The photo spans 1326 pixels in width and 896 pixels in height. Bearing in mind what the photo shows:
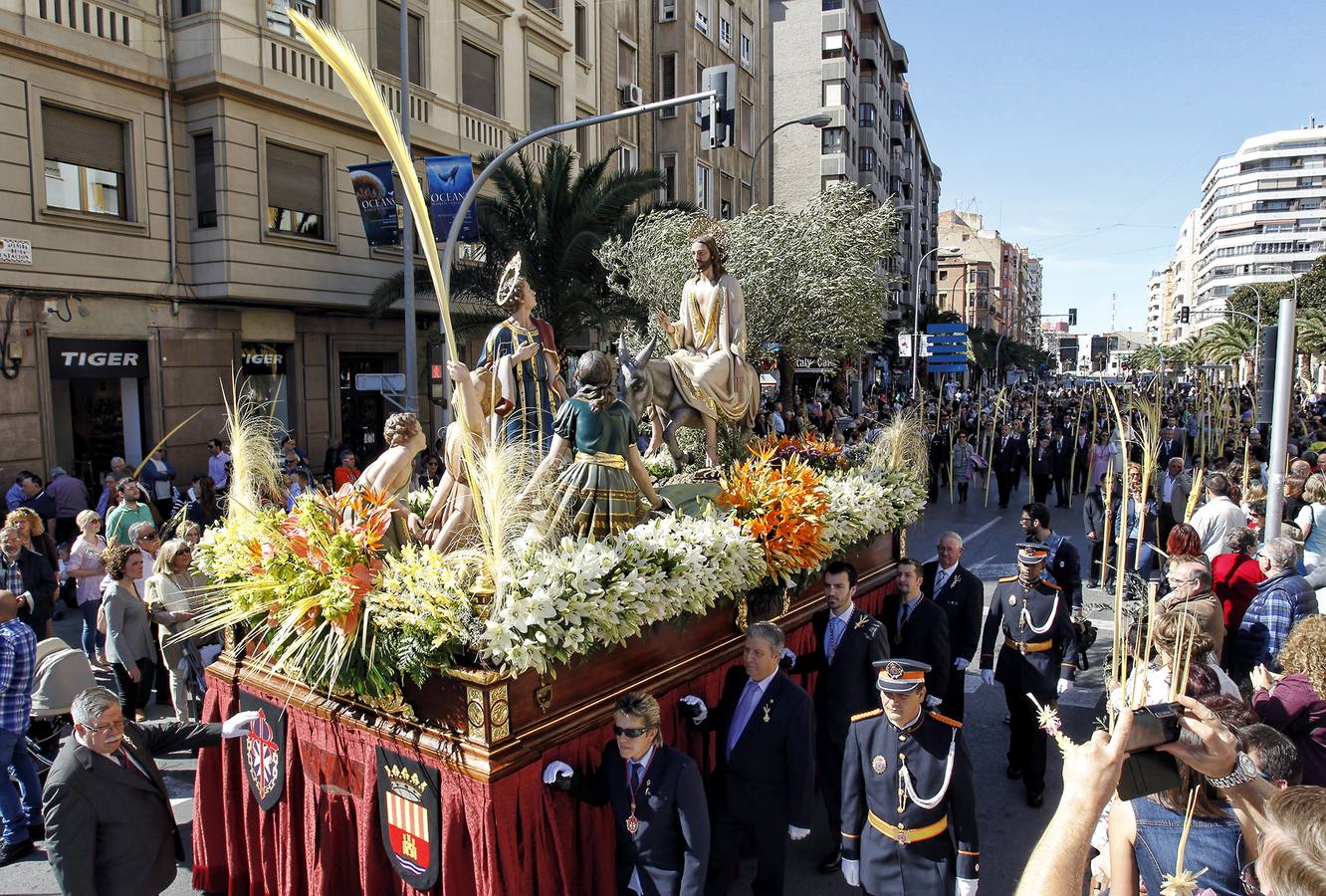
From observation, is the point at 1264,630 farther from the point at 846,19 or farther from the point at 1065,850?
the point at 846,19

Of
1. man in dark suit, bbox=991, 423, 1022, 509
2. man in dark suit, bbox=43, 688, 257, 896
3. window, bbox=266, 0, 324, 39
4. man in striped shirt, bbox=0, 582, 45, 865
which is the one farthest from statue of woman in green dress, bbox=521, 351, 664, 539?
man in dark suit, bbox=991, 423, 1022, 509

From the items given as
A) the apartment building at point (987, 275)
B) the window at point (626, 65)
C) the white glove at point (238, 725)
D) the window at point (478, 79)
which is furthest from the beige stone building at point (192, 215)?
the apartment building at point (987, 275)

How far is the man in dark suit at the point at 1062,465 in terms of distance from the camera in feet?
59.3

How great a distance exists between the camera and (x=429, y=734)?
407 centimetres

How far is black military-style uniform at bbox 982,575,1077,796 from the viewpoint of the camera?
19.8ft

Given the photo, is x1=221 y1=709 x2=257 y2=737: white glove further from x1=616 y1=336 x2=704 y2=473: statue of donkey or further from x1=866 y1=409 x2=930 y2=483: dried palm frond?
x1=866 y1=409 x2=930 y2=483: dried palm frond

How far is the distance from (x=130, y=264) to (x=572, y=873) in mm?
14565

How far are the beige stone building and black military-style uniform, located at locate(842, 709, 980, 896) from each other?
13327 mm

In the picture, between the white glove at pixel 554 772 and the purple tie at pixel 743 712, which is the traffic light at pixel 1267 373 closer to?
the purple tie at pixel 743 712

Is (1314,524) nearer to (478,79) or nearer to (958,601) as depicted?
(958,601)

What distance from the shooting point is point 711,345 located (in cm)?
809

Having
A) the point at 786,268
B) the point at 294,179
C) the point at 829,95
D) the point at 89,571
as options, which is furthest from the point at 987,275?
the point at 89,571

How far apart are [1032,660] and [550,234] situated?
550 inches

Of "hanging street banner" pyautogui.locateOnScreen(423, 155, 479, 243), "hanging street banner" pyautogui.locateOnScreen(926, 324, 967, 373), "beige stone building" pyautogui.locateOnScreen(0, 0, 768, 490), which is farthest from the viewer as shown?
"hanging street banner" pyautogui.locateOnScreen(926, 324, 967, 373)
